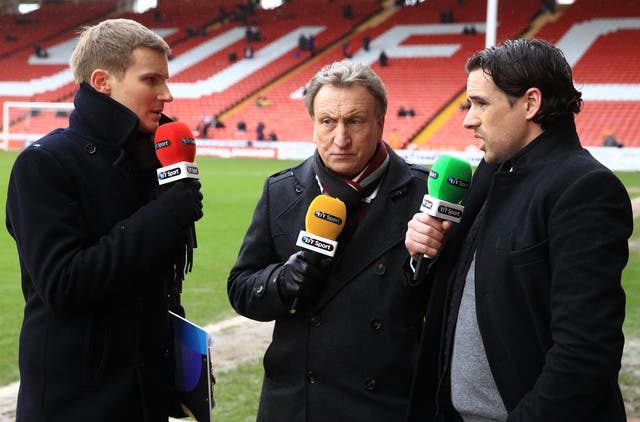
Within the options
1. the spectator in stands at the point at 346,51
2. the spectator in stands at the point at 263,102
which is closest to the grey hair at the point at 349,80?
the spectator in stands at the point at 263,102

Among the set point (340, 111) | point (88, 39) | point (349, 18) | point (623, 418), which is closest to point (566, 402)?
point (623, 418)

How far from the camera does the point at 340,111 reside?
2545mm

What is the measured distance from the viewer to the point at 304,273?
227 cm

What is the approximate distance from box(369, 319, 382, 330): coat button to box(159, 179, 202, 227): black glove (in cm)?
66

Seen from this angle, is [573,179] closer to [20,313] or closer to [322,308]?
[322,308]

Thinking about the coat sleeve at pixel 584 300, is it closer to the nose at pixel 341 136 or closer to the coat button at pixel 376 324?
the coat button at pixel 376 324

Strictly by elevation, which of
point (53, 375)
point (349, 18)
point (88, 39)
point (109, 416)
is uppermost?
point (88, 39)

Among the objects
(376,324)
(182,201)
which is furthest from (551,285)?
(182,201)

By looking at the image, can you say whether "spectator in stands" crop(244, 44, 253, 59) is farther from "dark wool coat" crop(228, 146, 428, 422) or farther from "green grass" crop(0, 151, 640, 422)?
"dark wool coat" crop(228, 146, 428, 422)

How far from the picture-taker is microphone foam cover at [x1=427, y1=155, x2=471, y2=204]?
2262 mm

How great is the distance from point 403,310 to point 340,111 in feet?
2.26

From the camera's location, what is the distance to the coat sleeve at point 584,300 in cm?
184

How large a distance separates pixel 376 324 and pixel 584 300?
0.78 m

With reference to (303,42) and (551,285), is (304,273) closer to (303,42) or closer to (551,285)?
(551,285)
